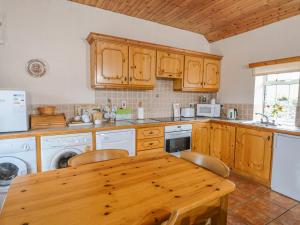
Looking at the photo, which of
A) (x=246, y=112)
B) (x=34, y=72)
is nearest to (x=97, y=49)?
(x=34, y=72)

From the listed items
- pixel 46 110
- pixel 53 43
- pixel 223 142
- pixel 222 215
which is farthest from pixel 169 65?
pixel 222 215

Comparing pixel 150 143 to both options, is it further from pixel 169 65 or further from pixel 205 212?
pixel 205 212

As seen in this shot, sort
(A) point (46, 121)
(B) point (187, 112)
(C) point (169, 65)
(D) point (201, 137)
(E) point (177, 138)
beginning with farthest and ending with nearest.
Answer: (B) point (187, 112) < (D) point (201, 137) < (C) point (169, 65) < (E) point (177, 138) < (A) point (46, 121)

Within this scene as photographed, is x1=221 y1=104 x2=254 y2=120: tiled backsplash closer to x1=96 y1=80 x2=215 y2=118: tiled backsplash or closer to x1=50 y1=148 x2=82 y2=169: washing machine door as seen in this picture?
x1=96 y1=80 x2=215 y2=118: tiled backsplash

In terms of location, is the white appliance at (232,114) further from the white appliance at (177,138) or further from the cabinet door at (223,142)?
the white appliance at (177,138)

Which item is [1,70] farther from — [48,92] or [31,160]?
[31,160]

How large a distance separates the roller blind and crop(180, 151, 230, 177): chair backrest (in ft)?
7.30

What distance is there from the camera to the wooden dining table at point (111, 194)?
694 mm

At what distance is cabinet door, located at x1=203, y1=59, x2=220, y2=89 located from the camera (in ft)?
11.4

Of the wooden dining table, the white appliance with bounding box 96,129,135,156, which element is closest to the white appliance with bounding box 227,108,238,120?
the white appliance with bounding box 96,129,135,156

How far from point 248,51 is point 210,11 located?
1036 mm

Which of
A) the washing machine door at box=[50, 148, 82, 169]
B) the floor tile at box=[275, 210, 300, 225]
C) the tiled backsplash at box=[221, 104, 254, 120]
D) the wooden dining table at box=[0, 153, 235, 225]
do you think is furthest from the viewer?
the tiled backsplash at box=[221, 104, 254, 120]

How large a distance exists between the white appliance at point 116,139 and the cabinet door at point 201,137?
1.15m

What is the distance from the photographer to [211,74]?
3543mm
